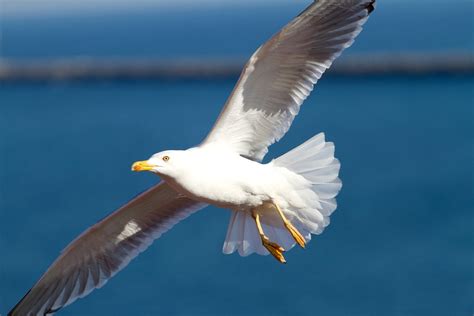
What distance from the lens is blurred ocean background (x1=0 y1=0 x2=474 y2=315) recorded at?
1794cm

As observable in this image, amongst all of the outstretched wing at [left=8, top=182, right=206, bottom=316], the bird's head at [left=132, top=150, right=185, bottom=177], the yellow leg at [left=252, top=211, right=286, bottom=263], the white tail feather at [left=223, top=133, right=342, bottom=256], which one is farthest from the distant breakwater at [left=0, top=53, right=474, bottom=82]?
the bird's head at [left=132, top=150, right=185, bottom=177]

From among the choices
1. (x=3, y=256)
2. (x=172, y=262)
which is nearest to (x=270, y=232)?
(x=172, y=262)

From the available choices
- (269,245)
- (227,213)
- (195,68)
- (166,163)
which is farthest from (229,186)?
(195,68)

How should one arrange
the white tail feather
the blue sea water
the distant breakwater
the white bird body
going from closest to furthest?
the white bird body, the white tail feather, the blue sea water, the distant breakwater

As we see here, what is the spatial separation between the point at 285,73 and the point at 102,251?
5.70 feet

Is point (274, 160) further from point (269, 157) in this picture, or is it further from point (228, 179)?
point (269, 157)

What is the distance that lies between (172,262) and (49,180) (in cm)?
824

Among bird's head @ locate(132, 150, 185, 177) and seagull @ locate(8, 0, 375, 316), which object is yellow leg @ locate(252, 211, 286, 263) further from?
bird's head @ locate(132, 150, 185, 177)

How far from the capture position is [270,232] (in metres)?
5.99

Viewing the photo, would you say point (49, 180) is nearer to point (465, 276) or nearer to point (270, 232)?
point (465, 276)

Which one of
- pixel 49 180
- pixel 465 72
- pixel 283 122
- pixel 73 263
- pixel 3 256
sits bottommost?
pixel 73 263

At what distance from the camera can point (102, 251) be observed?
6.29m

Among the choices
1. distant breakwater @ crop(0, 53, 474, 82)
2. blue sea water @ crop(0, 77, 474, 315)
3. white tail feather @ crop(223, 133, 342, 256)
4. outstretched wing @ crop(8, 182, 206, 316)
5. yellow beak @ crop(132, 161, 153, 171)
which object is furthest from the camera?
distant breakwater @ crop(0, 53, 474, 82)

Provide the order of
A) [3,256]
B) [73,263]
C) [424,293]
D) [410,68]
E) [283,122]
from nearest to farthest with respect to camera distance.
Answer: [283,122]
[73,263]
[424,293]
[3,256]
[410,68]
